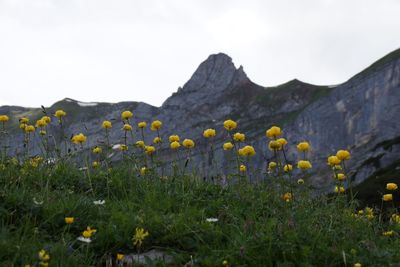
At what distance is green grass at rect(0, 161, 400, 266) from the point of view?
397cm

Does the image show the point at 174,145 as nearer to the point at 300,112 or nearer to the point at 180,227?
the point at 180,227

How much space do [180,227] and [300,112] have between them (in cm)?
14990

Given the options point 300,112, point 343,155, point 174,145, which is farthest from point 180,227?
point 300,112

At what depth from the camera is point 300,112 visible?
494ft

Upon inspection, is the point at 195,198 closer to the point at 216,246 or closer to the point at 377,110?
the point at 216,246

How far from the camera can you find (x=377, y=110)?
419 ft

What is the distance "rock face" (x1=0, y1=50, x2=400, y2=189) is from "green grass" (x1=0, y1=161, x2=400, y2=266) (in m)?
78.7

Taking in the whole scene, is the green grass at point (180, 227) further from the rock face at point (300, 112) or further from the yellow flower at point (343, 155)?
the rock face at point (300, 112)

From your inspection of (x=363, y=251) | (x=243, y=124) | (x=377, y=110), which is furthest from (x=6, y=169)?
(x=243, y=124)

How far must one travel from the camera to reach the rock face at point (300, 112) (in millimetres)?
121250

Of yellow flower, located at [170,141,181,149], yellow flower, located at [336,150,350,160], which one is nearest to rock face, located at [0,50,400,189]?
yellow flower, located at [170,141,181,149]

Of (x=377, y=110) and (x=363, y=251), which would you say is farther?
(x=377, y=110)

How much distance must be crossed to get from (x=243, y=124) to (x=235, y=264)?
17027cm

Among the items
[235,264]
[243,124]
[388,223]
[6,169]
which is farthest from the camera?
[243,124]
